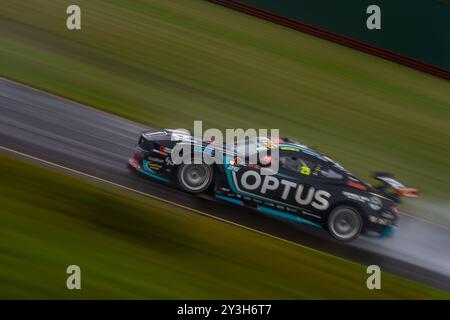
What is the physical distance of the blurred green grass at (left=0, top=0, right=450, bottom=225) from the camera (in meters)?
15.5

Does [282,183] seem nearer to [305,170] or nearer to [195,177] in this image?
[305,170]

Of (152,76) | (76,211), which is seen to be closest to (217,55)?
(152,76)

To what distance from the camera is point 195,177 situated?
10.5 meters

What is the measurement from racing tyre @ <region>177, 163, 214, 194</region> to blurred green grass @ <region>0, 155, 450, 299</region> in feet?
1.94

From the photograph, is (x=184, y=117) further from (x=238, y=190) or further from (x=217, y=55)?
(x=238, y=190)

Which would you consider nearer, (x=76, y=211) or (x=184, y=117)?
(x=76, y=211)

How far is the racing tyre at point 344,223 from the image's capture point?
1054cm

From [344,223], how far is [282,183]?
1483 millimetres

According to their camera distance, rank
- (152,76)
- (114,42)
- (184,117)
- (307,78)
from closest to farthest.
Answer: (184,117) < (152,76) < (114,42) < (307,78)

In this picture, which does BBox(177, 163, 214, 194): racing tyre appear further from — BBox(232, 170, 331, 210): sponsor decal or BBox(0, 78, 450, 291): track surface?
BBox(232, 170, 331, 210): sponsor decal

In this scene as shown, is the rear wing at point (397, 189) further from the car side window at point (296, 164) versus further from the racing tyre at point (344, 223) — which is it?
the car side window at point (296, 164)
